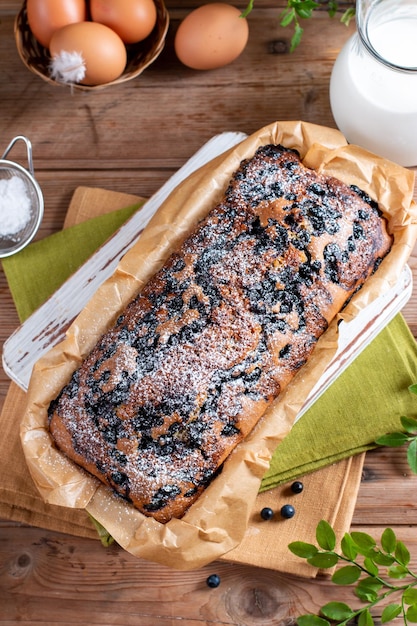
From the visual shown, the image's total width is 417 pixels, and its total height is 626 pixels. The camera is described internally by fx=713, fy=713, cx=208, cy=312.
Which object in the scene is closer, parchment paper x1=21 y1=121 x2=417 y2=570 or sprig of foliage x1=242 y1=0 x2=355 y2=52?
parchment paper x1=21 y1=121 x2=417 y2=570

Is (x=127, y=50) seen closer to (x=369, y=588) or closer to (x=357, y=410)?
(x=357, y=410)

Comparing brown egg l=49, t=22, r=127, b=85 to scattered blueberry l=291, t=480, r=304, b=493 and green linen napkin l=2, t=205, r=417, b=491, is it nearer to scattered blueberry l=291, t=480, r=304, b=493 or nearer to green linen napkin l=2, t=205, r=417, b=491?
green linen napkin l=2, t=205, r=417, b=491

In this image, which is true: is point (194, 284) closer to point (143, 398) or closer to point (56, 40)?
point (143, 398)

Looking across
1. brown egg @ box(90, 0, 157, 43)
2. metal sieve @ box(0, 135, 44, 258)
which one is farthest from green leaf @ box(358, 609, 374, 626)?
brown egg @ box(90, 0, 157, 43)

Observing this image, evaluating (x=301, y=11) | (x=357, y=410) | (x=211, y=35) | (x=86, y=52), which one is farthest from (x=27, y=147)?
(x=357, y=410)

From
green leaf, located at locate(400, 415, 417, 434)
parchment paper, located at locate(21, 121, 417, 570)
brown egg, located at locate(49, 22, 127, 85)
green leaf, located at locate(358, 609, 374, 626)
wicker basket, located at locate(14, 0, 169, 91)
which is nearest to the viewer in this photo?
parchment paper, located at locate(21, 121, 417, 570)

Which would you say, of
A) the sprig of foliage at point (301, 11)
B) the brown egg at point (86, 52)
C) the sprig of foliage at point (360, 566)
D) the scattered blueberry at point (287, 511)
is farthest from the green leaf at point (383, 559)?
the brown egg at point (86, 52)

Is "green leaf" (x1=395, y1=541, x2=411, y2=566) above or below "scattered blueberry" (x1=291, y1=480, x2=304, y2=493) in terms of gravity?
below
